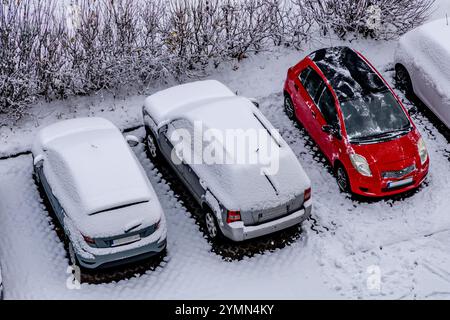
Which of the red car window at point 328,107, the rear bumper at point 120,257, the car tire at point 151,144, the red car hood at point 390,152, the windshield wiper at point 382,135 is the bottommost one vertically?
the rear bumper at point 120,257

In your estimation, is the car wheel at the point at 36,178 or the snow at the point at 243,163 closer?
the snow at the point at 243,163

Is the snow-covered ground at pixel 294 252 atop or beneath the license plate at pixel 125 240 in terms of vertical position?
beneath

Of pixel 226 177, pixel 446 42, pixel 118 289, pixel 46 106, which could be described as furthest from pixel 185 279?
pixel 446 42

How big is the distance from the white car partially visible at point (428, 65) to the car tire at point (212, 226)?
539 centimetres

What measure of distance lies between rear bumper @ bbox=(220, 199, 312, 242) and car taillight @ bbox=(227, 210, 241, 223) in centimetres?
6

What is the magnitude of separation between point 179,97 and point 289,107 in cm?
253

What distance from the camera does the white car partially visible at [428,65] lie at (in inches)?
540

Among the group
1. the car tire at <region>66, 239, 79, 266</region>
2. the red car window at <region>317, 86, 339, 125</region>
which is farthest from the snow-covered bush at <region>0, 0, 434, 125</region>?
the car tire at <region>66, 239, 79, 266</region>

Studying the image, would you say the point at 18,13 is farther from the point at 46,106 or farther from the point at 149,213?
the point at 149,213

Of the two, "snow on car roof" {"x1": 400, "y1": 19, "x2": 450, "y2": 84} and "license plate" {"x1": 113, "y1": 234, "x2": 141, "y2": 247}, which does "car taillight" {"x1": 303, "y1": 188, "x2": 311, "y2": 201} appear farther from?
"snow on car roof" {"x1": 400, "y1": 19, "x2": 450, "y2": 84}

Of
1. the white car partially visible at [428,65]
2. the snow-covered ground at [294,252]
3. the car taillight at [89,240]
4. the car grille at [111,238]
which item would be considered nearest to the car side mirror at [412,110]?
the white car partially visible at [428,65]

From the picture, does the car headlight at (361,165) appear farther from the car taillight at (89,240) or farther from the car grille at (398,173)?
the car taillight at (89,240)

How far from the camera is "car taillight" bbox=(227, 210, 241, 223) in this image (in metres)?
11.1

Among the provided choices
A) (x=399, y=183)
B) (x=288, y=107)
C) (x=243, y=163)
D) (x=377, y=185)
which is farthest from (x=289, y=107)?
(x=243, y=163)
